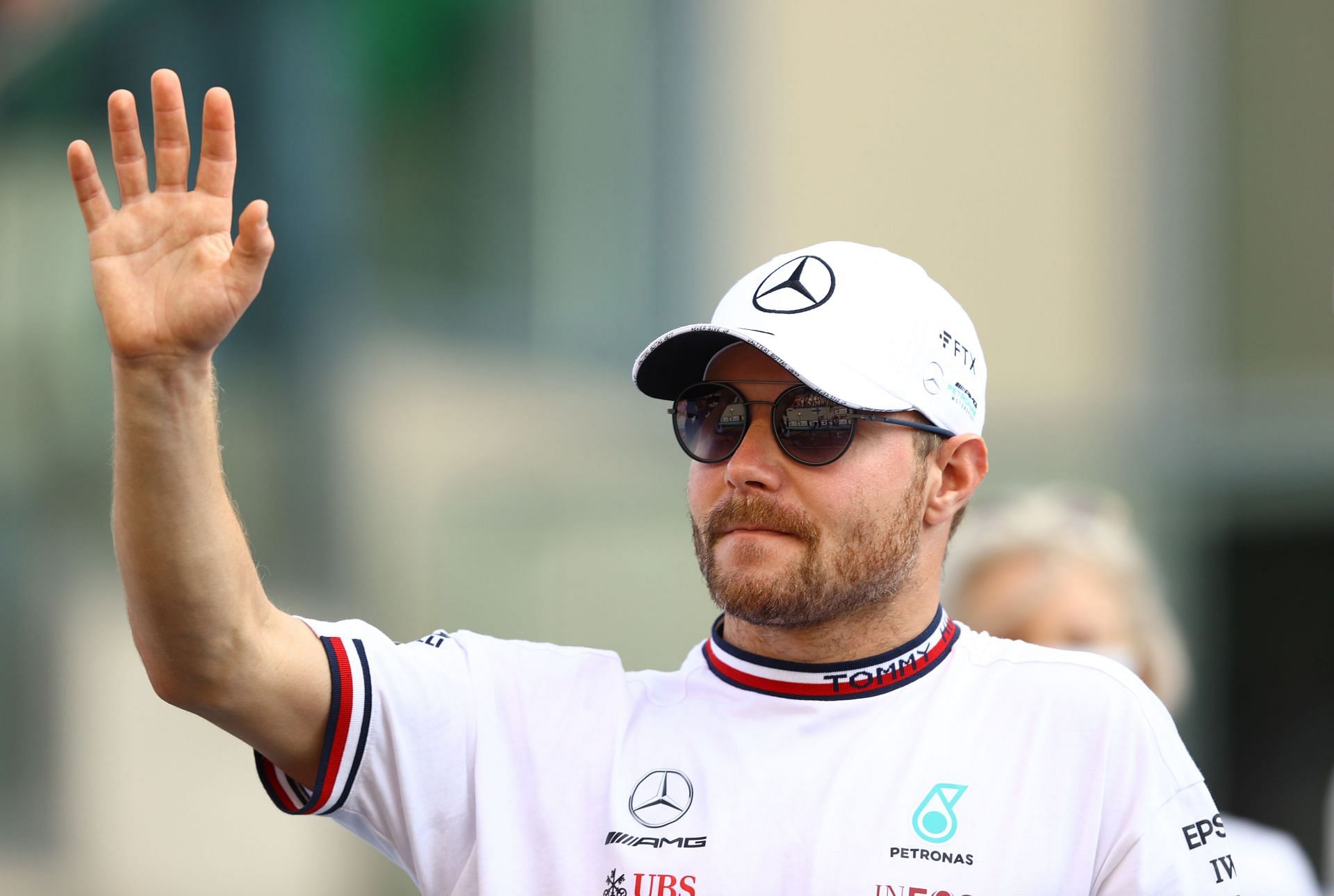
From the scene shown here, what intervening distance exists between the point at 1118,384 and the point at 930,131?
1954 millimetres

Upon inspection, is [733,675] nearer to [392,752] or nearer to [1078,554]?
[392,752]

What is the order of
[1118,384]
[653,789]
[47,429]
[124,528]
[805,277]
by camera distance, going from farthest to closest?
[1118,384] → [47,429] → [805,277] → [653,789] → [124,528]

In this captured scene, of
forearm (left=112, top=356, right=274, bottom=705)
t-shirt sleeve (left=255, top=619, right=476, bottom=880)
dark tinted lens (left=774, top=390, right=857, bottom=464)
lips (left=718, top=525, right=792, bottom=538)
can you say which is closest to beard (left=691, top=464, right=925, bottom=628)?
lips (left=718, top=525, right=792, bottom=538)

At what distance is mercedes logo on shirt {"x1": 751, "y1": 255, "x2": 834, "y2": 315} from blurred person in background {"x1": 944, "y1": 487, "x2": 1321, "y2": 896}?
1.59 meters

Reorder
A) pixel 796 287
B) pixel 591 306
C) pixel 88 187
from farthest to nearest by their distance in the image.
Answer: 1. pixel 591 306
2. pixel 796 287
3. pixel 88 187

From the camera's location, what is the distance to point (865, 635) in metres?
2.89

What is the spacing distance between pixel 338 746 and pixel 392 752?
102mm

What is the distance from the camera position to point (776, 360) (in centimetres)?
288

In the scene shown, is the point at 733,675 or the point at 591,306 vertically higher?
the point at 591,306

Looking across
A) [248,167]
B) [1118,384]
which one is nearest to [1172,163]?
[1118,384]

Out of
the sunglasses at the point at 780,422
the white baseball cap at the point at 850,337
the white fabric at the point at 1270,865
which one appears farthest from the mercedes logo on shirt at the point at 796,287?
the white fabric at the point at 1270,865

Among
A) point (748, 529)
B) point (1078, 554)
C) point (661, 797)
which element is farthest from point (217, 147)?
point (1078, 554)

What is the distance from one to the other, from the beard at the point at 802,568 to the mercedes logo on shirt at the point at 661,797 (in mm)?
301

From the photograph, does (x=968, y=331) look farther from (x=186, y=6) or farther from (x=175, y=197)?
(x=186, y=6)
